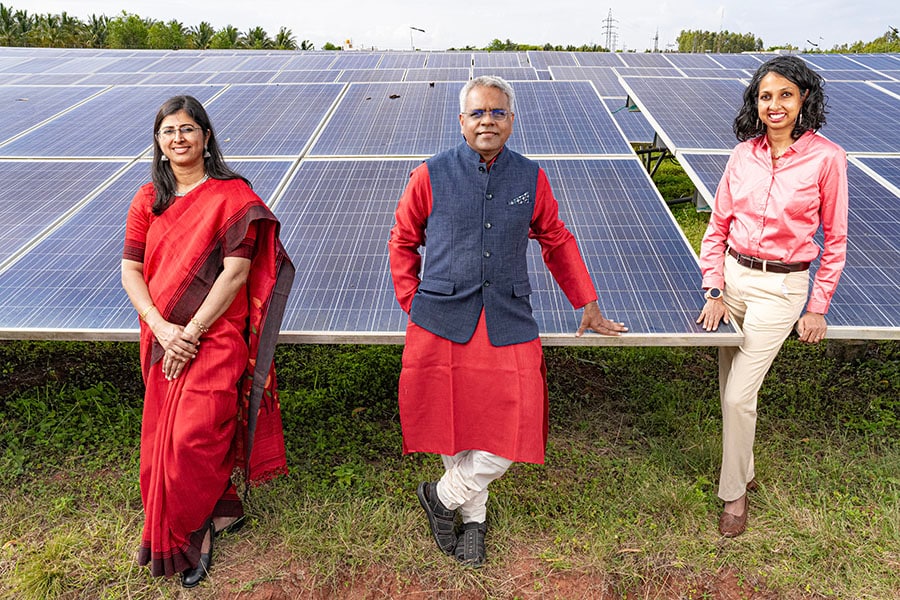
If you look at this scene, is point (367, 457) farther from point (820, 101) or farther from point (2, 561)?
point (820, 101)

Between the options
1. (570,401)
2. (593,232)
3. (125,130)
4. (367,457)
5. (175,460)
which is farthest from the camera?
(125,130)

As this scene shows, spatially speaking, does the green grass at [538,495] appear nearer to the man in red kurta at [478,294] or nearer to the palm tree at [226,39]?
the man in red kurta at [478,294]

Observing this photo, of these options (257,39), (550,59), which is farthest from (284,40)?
(550,59)

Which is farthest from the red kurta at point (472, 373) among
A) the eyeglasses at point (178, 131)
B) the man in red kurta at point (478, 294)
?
the eyeglasses at point (178, 131)

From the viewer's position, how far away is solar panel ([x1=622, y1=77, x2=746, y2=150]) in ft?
16.7

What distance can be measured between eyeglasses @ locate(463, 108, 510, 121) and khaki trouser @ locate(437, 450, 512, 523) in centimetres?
159

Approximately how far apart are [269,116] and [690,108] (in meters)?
3.74

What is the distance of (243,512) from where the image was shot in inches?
150

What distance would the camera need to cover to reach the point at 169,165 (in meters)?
3.32

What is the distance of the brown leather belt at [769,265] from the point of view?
3.29 meters

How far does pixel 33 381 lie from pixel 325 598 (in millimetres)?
3691

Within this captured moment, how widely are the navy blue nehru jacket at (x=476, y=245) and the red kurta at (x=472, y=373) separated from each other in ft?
0.21

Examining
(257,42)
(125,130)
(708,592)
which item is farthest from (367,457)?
Result: (257,42)

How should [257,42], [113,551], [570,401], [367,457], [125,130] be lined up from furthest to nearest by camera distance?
1. [257,42]
2. [125,130]
3. [570,401]
4. [367,457]
5. [113,551]
